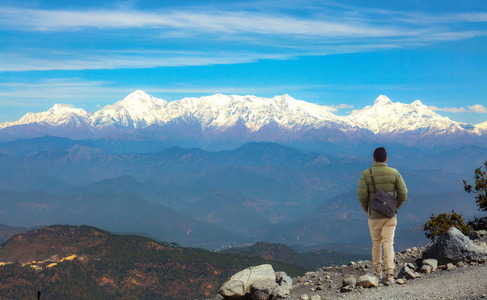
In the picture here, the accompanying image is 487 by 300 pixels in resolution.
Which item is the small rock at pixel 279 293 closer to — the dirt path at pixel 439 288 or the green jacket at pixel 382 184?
the dirt path at pixel 439 288

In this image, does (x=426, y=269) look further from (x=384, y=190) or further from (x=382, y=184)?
(x=382, y=184)

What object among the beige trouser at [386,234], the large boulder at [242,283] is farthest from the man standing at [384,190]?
the large boulder at [242,283]

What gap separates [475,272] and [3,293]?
167255 millimetres

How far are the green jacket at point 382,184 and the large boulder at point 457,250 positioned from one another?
5147mm

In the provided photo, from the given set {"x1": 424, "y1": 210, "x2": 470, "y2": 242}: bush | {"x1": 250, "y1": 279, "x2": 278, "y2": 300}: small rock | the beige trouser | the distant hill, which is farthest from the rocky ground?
the distant hill

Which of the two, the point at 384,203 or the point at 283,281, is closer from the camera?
the point at 384,203

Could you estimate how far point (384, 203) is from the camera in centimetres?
1499

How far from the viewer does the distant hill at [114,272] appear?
159m

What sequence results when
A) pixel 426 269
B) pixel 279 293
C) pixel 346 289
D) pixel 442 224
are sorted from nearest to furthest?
1. pixel 346 289
2. pixel 279 293
3. pixel 426 269
4. pixel 442 224

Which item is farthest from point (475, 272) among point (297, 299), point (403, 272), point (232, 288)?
point (232, 288)

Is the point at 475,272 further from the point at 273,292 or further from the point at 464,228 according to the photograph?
the point at 464,228

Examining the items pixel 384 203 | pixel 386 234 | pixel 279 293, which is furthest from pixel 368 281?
pixel 279 293

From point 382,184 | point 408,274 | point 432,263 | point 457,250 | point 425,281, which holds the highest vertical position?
point 382,184

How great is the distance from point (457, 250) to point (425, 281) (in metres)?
3.28
